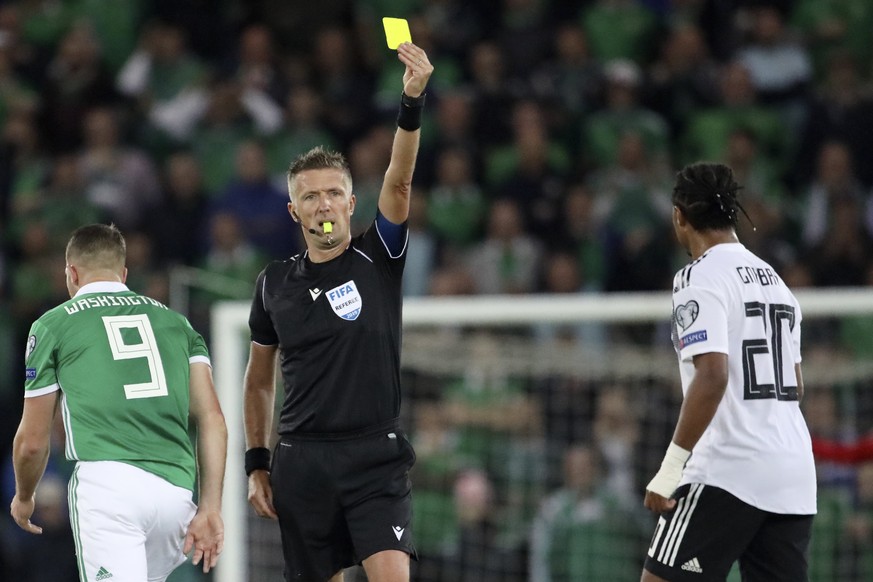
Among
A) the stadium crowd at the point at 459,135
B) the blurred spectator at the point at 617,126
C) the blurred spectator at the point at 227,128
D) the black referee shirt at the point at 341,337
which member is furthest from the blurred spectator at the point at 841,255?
the black referee shirt at the point at 341,337

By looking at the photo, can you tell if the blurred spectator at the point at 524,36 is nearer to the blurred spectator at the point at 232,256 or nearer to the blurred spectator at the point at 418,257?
the blurred spectator at the point at 418,257

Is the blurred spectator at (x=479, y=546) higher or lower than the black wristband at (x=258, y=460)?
lower

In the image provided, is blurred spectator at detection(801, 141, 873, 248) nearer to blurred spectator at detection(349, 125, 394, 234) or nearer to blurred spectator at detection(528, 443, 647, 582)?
blurred spectator at detection(528, 443, 647, 582)

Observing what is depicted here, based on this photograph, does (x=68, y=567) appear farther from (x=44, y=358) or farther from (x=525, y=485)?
(x=44, y=358)

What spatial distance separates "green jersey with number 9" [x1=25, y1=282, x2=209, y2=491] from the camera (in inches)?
202

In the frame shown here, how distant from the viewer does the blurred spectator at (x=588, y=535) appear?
29.0 feet

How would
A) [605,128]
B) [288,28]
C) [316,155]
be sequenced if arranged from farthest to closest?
[288,28]
[605,128]
[316,155]

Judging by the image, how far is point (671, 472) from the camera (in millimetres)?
5098

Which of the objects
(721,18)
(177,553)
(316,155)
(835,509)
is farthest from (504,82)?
(177,553)

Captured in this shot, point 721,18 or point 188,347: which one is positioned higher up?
point 721,18

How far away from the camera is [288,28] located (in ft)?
44.9

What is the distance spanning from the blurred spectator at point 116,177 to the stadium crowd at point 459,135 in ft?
0.06

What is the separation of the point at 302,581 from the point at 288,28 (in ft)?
29.6

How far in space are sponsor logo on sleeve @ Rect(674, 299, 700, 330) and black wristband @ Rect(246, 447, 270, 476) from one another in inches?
65.8
